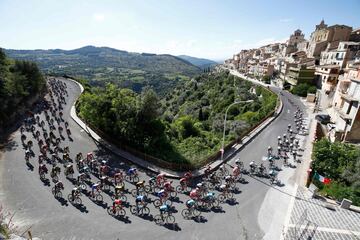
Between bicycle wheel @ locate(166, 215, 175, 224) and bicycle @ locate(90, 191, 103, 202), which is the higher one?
bicycle @ locate(90, 191, 103, 202)

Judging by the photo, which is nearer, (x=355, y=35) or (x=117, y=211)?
(x=117, y=211)

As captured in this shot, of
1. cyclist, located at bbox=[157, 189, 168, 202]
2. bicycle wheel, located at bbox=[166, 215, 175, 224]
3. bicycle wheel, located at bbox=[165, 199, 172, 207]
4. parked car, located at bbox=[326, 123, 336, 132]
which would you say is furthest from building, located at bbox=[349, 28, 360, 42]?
bicycle wheel, located at bbox=[166, 215, 175, 224]

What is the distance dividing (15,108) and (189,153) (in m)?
26.3

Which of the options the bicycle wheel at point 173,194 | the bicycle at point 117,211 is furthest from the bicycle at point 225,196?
the bicycle at point 117,211

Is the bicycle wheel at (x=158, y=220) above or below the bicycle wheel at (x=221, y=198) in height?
above

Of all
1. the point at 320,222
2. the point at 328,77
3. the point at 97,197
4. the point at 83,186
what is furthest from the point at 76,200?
the point at 328,77

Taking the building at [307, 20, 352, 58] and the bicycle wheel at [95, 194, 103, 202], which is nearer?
the bicycle wheel at [95, 194, 103, 202]

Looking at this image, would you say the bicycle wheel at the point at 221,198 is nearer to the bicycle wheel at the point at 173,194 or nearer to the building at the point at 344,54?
the bicycle wheel at the point at 173,194

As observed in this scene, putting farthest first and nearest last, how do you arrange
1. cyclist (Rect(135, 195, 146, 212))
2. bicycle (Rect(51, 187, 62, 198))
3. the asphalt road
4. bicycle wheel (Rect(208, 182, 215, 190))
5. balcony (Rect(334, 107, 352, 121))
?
balcony (Rect(334, 107, 352, 121)) < bicycle wheel (Rect(208, 182, 215, 190)) < bicycle (Rect(51, 187, 62, 198)) < cyclist (Rect(135, 195, 146, 212)) < the asphalt road

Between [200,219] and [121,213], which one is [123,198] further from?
[200,219]

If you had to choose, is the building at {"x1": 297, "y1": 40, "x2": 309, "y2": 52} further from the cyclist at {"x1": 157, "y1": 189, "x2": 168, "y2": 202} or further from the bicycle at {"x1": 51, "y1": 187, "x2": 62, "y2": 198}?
the bicycle at {"x1": 51, "y1": 187, "x2": 62, "y2": 198}

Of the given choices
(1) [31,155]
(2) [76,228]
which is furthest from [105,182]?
(1) [31,155]

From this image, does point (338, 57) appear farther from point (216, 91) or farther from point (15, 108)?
point (15, 108)

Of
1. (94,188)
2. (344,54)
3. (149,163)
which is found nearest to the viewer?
(94,188)
